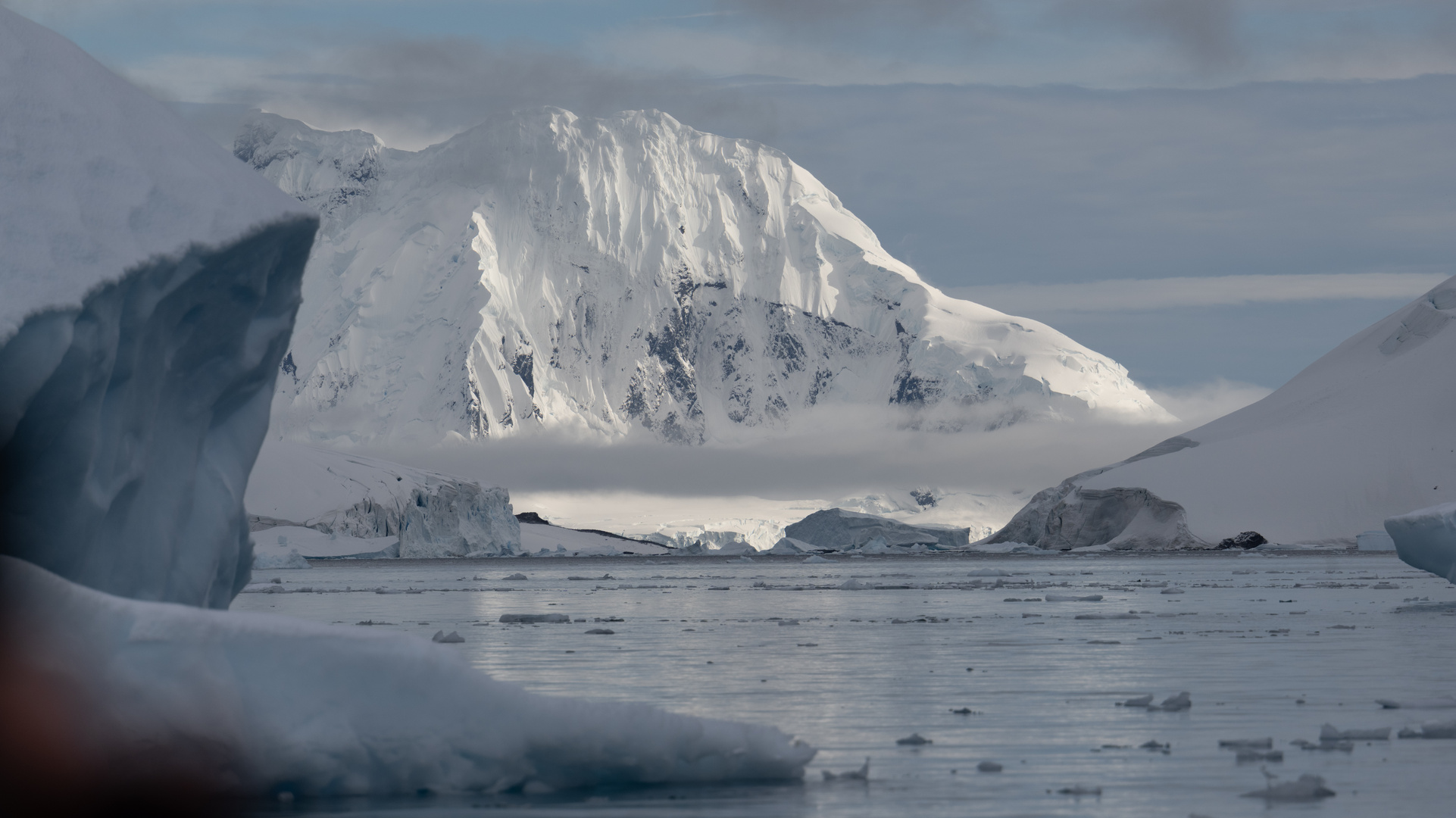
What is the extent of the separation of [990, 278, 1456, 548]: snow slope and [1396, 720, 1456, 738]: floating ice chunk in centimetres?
11154

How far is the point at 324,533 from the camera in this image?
139m

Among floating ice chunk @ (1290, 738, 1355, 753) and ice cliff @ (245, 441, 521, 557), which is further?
ice cliff @ (245, 441, 521, 557)

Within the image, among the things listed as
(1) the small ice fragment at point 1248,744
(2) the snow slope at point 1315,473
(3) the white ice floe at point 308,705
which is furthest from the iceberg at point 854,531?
(3) the white ice floe at point 308,705

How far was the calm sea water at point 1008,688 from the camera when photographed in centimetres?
815

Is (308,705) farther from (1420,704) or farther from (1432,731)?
(1420,704)

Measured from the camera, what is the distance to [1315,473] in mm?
127188

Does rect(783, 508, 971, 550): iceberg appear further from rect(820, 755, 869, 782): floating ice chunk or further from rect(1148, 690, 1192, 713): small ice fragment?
rect(820, 755, 869, 782): floating ice chunk

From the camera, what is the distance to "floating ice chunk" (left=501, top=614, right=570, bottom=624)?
84.7 feet

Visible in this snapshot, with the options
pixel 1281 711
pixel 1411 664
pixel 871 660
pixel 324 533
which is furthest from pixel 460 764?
pixel 324 533

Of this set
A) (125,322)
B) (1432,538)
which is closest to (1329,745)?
(125,322)

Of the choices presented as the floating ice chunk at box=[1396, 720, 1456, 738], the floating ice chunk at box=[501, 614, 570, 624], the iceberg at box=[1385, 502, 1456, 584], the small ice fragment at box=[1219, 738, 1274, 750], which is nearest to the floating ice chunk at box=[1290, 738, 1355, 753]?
the small ice fragment at box=[1219, 738, 1274, 750]

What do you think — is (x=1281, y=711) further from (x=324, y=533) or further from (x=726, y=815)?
(x=324, y=533)

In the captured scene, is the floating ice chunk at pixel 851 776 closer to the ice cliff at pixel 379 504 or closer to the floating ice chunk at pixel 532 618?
the floating ice chunk at pixel 532 618

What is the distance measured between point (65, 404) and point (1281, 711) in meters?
8.57
